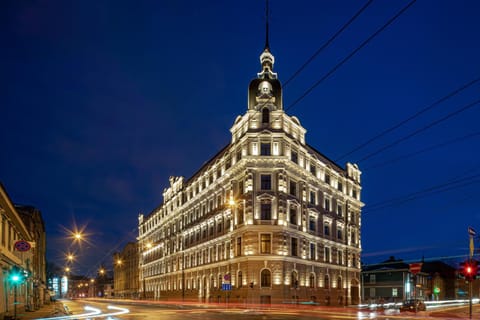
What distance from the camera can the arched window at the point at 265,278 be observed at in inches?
2190

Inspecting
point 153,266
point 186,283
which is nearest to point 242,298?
point 186,283

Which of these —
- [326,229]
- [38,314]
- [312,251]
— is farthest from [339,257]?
[38,314]

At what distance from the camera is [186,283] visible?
3201 inches

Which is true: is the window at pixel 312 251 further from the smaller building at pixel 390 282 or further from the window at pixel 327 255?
the smaller building at pixel 390 282

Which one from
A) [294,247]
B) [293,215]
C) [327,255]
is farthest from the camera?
[327,255]

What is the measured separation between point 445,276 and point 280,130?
252 ft

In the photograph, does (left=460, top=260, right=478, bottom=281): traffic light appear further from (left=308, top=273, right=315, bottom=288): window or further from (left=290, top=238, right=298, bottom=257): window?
(left=308, top=273, right=315, bottom=288): window

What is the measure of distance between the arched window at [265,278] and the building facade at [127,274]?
7437cm

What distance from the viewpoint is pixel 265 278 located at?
184ft

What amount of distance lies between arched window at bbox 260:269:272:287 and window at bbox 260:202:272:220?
6.18 metres

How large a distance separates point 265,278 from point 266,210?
7.80 m

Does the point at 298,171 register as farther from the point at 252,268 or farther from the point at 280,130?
the point at 252,268

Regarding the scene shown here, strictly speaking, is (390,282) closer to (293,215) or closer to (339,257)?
(339,257)

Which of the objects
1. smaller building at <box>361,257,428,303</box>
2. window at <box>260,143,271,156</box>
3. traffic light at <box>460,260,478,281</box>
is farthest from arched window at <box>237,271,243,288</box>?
smaller building at <box>361,257,428,303</box>
